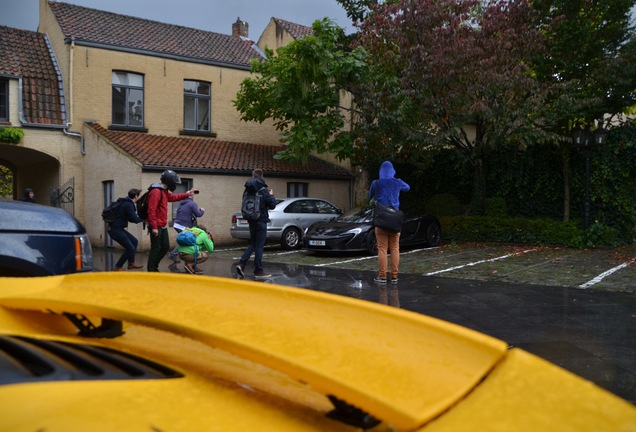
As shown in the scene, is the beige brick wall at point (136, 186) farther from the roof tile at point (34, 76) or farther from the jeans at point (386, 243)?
the jeans at point (386, 243)

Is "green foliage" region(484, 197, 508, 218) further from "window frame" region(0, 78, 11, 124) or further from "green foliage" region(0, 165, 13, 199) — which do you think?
"green foliage" region(0, 165, 13, 199)

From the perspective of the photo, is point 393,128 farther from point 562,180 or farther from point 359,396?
point 359,396

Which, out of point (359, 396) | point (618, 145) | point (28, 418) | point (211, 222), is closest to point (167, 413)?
point (28, 418)

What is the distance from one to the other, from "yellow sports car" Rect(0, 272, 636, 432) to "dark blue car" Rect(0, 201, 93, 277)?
293 cm

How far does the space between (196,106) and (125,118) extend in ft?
9.74

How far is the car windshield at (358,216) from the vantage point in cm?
1537

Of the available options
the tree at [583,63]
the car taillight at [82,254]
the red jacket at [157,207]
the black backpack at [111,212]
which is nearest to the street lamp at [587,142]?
the tree at [583,63]

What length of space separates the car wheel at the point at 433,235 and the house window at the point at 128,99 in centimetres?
1184

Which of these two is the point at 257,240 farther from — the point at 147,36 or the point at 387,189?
the point at 147,36

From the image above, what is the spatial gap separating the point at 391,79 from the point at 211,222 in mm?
8162

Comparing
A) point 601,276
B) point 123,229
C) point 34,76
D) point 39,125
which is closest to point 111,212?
point 123,229

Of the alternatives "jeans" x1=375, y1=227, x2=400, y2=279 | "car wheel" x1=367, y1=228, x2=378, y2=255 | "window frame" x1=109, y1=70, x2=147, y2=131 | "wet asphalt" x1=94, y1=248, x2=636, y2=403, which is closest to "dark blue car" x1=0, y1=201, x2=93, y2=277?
"wet asphalt" x1=94, y1=248, x2=636, y2=403

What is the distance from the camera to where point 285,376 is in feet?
4.55

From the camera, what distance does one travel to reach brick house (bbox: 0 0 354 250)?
762 inches
